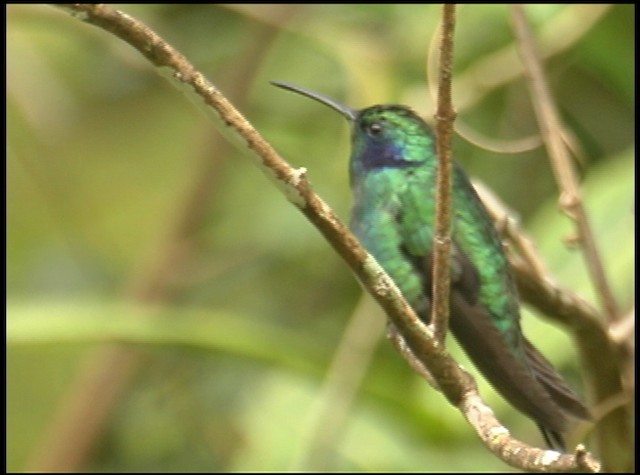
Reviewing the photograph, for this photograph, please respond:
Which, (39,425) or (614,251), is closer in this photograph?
(614,251)

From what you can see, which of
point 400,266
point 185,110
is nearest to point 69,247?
point 185,110

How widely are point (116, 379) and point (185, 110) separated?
3.74 ft

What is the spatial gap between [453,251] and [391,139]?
0.80 feet

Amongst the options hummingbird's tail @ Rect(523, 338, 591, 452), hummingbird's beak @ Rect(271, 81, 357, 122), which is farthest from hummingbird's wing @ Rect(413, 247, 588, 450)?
hummingbird's beak @ Rect(271, 81, 357, 122)

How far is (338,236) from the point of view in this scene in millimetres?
1254

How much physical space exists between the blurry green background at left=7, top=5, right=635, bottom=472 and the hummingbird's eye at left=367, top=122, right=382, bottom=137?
0.20 m

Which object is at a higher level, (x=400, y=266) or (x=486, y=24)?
(x=486, y=24)

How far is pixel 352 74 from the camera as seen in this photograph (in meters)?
2.87

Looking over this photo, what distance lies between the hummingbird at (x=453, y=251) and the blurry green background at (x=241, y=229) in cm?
21

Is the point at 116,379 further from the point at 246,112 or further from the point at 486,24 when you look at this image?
the point at 486,24

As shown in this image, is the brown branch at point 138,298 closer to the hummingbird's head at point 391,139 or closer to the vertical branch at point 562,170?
the hummingbird's head at point 391,139

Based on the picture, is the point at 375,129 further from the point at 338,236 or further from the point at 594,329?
the point at 338,236

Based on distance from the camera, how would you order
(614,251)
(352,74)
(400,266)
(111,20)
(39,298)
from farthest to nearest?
(39,298) < (352,74) < (614,251) < (400,266) < (111,20)

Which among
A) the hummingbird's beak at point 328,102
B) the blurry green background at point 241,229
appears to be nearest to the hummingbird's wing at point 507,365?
the hummingbird's beak at point 328,102
